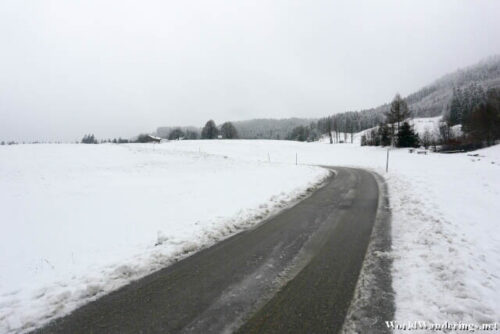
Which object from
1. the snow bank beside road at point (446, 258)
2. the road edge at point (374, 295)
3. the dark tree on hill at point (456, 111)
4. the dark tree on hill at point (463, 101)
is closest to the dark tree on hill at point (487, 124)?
the snow bank beside road at point (446, 258)

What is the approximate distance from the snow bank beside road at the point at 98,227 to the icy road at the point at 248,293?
0.63 m

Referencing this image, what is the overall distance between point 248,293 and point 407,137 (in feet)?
169

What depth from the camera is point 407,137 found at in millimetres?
46469

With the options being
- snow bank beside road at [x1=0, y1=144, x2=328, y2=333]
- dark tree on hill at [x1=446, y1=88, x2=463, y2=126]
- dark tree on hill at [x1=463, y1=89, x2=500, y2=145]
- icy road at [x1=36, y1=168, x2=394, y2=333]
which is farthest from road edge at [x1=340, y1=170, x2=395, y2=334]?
dark tree on hill at [x1=446, y1=88, x2=463, y2=126]

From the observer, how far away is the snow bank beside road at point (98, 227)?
4.43 m

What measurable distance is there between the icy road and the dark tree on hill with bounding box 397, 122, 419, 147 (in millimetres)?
47216

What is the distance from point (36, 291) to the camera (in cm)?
438

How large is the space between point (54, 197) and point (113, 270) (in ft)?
29.1

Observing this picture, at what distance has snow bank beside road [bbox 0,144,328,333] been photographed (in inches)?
175

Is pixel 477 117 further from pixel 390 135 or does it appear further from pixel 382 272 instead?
pixel 382 272

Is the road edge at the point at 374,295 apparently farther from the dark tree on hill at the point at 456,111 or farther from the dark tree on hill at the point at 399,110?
the dark tree on hill at the point at 456,111

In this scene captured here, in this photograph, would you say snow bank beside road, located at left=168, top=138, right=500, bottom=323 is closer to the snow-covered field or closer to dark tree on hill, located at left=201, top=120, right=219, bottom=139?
the snow-covered field

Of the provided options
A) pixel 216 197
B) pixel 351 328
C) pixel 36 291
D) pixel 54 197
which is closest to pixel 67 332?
pixel 36 291

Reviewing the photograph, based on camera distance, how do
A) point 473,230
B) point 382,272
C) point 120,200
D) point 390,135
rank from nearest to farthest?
point 382,272
point 473,230
point 120,200
point 390,135
